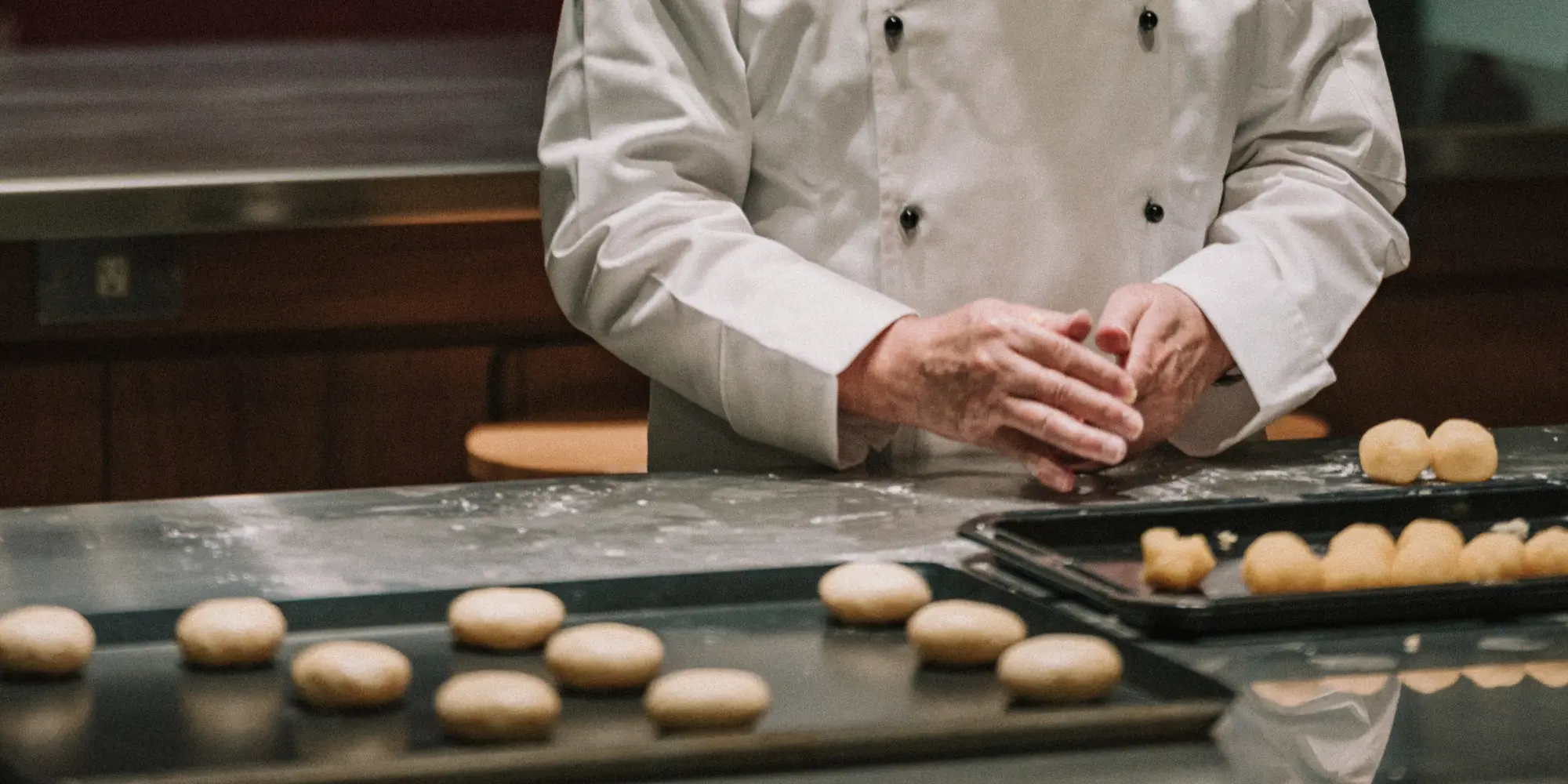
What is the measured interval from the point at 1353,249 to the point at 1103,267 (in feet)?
0.71

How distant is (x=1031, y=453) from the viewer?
157cm

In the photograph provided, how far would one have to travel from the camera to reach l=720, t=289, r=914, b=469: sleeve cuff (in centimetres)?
157

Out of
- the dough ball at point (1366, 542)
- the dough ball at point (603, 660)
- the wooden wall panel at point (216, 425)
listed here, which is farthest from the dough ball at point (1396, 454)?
the wooden wall panel at point (216, 425)

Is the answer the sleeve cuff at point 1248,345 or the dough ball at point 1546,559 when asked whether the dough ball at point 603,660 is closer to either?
the dough ball at point 1546,559

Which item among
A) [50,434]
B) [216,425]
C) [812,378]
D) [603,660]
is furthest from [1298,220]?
[50,434]

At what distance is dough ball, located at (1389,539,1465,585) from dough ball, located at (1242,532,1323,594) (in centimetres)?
5

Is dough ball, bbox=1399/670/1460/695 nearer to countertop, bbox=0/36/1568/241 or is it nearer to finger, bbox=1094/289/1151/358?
finger, bbox=1094/289/1151/358

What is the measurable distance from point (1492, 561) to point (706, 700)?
516 mm

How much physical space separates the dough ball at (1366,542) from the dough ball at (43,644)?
700 millimetres

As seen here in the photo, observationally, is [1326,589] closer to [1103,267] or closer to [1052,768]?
[1052,768]

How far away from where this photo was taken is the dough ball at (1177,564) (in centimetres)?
118

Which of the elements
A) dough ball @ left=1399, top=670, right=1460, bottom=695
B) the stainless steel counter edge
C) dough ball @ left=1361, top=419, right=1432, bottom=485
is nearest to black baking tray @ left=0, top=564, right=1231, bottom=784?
dough ball @ left=1399, top=670, right=1460, bottom=695

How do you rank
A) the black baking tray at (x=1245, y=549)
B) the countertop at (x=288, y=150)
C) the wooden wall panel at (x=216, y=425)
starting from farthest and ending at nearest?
the wooden wall panel at (x=216, y=425), the countertop at (x=288, y=150), the black baking tray at (x=1245, y=549)

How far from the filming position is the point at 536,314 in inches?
101
